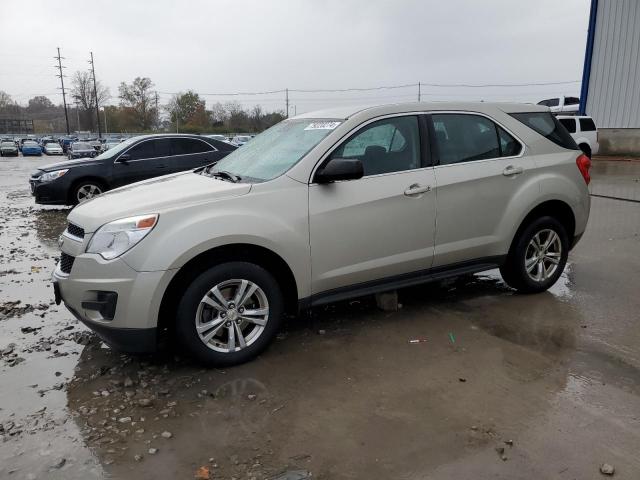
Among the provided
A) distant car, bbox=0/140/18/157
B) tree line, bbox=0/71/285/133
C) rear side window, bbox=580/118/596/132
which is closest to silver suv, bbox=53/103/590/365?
rear side window, bbox=580/118/596/132

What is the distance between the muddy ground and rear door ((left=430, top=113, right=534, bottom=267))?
2.26ft

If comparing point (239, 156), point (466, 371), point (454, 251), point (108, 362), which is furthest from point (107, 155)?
point (466, 371)

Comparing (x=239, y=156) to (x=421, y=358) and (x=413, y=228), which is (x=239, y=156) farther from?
(x=421, y=358)

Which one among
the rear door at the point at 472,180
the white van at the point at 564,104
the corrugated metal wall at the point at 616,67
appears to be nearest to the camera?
the rear door at the point at 472,180

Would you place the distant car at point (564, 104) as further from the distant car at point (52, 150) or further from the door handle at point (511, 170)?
the distant car at point (52, 150)

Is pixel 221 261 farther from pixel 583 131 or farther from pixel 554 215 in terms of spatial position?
pixel 583 131

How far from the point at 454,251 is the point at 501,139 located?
3.89 ft

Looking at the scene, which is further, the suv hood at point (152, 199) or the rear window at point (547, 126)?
the rear window at point (547, 126)

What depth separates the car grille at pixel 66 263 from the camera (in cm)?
364

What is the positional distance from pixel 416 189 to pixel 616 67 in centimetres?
2242

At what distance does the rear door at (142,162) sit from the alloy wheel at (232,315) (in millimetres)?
7473

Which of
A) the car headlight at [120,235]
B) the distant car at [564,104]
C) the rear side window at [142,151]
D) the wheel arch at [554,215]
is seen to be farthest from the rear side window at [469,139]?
the distant car at [564,104]

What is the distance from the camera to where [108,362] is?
12.8 feet

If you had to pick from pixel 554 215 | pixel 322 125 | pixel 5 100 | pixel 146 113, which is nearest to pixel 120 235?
A: pixel 322 125
